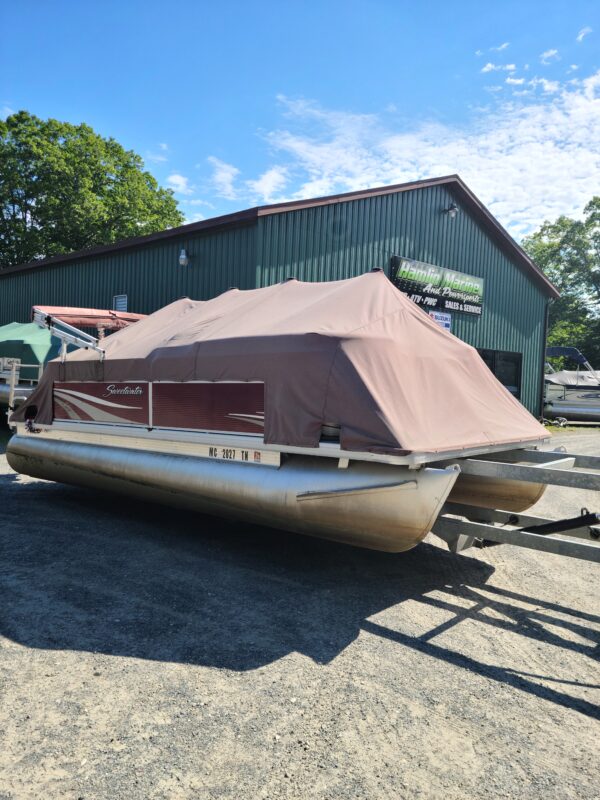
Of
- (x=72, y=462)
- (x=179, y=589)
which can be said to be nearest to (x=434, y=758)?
(x=179, y=589)

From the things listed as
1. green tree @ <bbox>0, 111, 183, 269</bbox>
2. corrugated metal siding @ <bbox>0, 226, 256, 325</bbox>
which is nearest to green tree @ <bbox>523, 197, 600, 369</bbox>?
green tree @ <bbox>0, 111, 183, 269</bbox>

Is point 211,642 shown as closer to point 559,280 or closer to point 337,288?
point 337,288

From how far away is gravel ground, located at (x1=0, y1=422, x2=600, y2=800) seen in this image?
2.38 metres

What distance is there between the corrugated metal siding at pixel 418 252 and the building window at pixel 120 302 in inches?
204

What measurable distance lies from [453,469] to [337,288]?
2345mm

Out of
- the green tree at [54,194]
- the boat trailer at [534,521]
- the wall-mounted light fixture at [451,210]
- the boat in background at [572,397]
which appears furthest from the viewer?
the green tree at [54,194]

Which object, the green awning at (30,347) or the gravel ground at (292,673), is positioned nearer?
the gravel ground at (292,673)

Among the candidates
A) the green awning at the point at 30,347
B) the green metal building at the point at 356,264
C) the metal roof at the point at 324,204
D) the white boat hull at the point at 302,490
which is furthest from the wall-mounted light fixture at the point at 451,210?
the white boat hull at the point at 302,490

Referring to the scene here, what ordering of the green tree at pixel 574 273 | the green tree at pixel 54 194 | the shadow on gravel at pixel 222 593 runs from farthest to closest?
the green tree at pixel 574 273
the green tree at pixel 54 194
the shadow on gravel at pixel 222 593

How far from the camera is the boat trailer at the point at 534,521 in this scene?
3.71m

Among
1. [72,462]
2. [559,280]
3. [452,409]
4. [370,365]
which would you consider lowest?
[72,462]

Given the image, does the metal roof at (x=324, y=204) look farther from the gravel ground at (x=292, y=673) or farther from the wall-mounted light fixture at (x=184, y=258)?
the gravel ground at (x=292, y=673)

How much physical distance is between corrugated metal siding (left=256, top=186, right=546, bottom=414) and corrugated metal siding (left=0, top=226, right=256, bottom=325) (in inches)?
31.0

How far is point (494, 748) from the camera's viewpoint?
2568 mm
